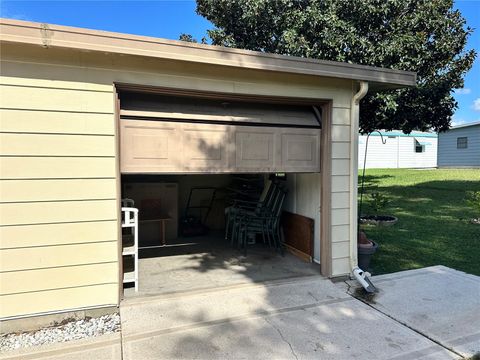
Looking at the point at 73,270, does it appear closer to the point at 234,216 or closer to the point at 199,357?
the point at 199,357

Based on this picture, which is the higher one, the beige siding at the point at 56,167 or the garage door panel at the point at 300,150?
the garage door panel at the point at 300,150

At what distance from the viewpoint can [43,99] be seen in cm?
260

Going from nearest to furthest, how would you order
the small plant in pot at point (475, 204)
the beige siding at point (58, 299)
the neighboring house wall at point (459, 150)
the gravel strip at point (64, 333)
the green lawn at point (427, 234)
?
1. the gravel strip at point (64, 333)
2. the beige siding at point (58, 299)
3. the green lawn at point (427, 234)
4. the small plant in pot at point (475, 204)
5. the neighboring house wall at point (459, 150)

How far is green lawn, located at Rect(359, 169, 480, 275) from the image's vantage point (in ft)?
14.7

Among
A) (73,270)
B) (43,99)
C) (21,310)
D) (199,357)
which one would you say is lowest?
(199,357)

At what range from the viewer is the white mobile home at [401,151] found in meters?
21.4

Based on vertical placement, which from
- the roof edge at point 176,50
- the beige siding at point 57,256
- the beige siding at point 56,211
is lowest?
the beige siding at point 57,256

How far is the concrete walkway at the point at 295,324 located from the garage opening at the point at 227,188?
0.38 meters

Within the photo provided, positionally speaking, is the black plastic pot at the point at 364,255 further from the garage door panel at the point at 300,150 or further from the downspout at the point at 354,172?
the garage door panel at the point at 300,150

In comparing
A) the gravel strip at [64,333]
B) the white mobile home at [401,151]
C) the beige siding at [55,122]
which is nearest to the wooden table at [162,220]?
the gravel strip at [64,333]

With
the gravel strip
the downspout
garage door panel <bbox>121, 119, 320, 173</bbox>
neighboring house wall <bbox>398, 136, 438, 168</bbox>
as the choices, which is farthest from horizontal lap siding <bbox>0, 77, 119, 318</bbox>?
neighboring house wall <bbox>398, 136, 438, 168</bbox>

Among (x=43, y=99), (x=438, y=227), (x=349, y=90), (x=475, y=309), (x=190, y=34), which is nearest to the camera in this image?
(x=43, y=99)

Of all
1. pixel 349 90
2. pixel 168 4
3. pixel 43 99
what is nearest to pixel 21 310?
pixel 43 99

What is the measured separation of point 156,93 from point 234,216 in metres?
2.45
